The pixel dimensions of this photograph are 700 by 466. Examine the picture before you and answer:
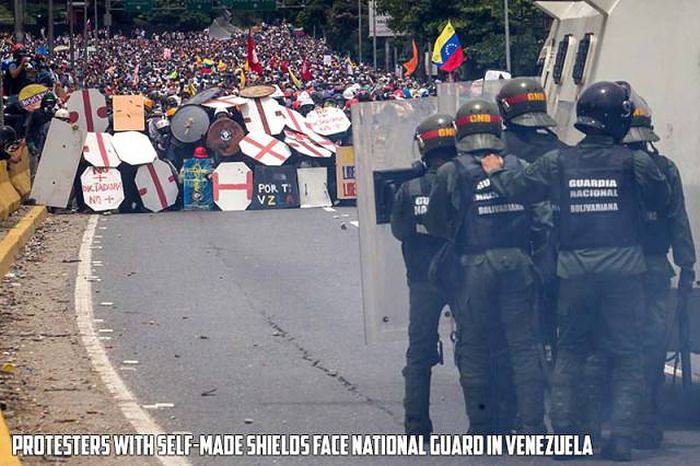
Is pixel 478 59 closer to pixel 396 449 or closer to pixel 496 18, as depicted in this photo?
pixel 496 18

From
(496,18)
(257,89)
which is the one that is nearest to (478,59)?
(496,18)

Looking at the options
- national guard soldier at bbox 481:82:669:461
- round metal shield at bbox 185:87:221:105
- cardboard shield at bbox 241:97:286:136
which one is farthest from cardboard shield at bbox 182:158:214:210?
national guard soldier at bbox 481:82:669:461

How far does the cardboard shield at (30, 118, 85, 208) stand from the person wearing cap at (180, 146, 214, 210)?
1991mm

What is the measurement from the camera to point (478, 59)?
194 ft

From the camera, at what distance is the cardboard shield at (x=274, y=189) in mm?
27219

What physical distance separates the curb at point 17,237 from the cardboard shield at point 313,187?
15.8 ft

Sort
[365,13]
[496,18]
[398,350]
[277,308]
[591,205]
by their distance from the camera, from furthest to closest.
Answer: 1. [365,13]
2. [496,18]
3. [277,308]
4. [398,350]
5. [591,205]

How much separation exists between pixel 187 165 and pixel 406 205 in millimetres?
19028

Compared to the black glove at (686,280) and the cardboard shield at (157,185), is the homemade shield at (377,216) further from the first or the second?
the cardboard shield at (157,185)

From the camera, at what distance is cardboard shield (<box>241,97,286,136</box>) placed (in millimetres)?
27719

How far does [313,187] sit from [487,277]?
19529mm

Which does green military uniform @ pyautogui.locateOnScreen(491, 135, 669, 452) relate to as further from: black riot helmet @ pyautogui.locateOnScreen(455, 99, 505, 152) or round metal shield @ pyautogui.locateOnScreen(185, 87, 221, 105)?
round metal shield @ pyautogui.locateOnScreen(185, 87, 221, 105)

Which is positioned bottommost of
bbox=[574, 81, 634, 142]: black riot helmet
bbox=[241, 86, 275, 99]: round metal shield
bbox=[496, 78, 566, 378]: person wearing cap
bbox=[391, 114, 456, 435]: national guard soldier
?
bbox=[241, 86, 275, 99]: round metal shield

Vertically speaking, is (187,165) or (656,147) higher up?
(656,147)
